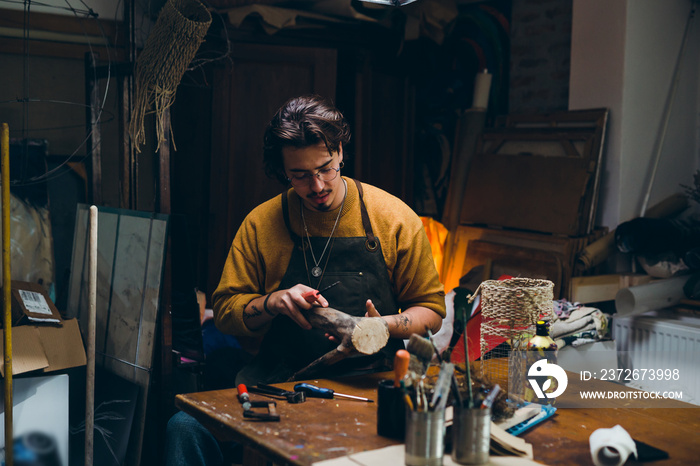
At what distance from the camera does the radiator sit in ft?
11.7

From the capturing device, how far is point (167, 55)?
2975mm

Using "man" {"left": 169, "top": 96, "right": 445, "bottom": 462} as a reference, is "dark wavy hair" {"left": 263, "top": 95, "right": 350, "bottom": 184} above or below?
above

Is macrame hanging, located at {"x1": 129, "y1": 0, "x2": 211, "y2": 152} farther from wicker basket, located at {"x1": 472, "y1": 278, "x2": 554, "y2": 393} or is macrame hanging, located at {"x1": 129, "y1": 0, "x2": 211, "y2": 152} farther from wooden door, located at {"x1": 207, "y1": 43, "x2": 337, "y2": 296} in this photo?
wicker basket, located at {"x1": 472, "y1": 278, "x2": 554, "y2": 393}

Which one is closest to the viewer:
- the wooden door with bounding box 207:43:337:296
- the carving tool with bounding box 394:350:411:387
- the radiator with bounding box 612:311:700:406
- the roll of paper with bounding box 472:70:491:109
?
the carving tool with bounding box 394:350:411:387

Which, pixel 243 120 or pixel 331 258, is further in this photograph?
pixel 243 120

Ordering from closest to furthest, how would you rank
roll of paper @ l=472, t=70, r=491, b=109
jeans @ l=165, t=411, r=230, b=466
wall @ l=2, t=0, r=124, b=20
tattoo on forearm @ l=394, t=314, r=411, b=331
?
1. jeans @ l=165, t=411, r=230, b=466
2. tattoo on forearm @ l=394, t=314, r=411, b=331
3. wall @ l=2, t=0, r=124, b=20
4. roll of paper @ l=472, t=70, r=491, b=109

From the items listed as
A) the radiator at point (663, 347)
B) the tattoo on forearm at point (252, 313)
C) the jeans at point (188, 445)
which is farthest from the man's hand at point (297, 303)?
the radiator at point (663, 347)

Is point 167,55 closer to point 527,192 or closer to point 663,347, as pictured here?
point 527,192

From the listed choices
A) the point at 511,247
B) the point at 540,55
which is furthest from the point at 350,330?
the point at 540,55

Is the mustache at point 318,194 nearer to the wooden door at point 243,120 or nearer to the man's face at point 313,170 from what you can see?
the man's face at point 313,170

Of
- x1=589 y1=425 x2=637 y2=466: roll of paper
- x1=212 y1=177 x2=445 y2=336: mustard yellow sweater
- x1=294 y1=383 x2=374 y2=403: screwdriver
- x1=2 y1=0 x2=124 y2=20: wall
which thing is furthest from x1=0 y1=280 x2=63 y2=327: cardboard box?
x1=589 y1=425 x2=637 y2=466: roll of paper

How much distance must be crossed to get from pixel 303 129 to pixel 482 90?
3179mm

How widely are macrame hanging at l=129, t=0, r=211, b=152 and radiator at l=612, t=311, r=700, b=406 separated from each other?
2.75 metres

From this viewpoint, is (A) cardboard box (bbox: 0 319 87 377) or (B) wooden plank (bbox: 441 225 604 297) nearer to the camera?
(A) cardboard box (bbox: 0 319 87 377)
